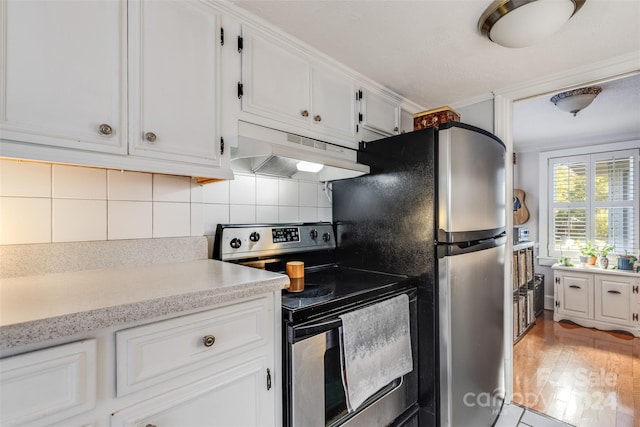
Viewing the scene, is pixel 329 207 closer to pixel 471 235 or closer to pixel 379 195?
pixel 379 195

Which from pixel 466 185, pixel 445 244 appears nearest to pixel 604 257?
pixel 466 185

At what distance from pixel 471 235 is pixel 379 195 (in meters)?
0.50

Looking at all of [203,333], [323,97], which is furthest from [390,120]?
[203,333]

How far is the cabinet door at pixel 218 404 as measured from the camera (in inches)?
29.0

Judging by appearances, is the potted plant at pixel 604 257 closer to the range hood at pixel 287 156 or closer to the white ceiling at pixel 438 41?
the white ceiling at pixel 438 41

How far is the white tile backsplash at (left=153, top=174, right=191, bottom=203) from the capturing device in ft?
4.21

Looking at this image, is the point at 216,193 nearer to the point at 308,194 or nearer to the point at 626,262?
the point at 308,194

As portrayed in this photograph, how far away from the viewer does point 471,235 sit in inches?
59.6

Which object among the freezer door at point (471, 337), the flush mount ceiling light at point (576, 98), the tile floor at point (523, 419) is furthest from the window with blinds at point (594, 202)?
the freezer door at point (471, 337)

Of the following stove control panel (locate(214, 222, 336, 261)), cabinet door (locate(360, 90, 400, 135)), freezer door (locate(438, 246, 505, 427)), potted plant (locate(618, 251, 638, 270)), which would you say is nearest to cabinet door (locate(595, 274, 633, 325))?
potted plant (locate(618, 251, 638, 270))

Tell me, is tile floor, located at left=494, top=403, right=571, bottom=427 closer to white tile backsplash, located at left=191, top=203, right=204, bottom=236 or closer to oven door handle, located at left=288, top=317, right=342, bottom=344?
oven door handle, located at left=288, top=317, right=342, bottom=344

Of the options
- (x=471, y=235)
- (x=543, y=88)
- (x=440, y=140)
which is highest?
(x=543, y=88)

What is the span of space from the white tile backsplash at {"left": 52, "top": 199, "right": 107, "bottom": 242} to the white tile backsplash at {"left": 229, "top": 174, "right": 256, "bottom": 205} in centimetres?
53

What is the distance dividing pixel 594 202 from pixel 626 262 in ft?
2.58
